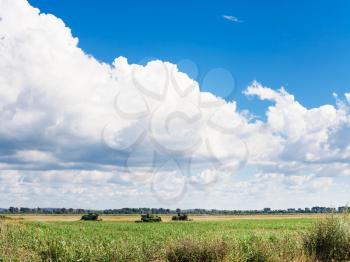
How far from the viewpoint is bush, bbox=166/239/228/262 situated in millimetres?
20719

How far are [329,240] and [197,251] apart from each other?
7.14 metres

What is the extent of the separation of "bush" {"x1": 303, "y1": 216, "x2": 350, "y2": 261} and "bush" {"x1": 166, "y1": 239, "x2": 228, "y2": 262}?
461 cm

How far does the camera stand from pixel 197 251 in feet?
68.5

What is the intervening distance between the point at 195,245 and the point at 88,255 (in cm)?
470

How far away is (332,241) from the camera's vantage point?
928 inches

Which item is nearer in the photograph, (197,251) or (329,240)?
(197,251)

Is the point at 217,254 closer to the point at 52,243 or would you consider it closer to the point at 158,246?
the point at 158,246

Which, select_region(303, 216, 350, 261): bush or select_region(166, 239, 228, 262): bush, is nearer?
select_region(166, 239, 228, 262): bush

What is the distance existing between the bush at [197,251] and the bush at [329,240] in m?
4.61

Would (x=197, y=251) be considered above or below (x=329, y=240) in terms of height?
below

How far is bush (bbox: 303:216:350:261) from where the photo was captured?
23.2 m

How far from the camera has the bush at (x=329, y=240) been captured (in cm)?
2322

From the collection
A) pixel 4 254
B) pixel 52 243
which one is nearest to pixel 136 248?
pixel 52 243

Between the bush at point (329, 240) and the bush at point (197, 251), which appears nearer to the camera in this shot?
the bush at point (197, 251)
